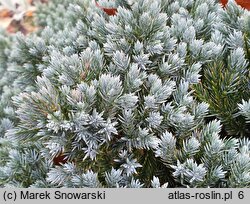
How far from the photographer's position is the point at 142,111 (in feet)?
4.75

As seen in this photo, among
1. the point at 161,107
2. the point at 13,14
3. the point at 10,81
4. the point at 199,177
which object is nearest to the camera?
the point at 199,177

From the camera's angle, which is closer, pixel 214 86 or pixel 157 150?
pixel 157 150

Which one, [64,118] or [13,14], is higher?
[13,14]

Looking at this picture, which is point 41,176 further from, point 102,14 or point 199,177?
point 102,14

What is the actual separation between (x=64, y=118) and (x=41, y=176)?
1.19ft

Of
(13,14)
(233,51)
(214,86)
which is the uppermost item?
(13,14)

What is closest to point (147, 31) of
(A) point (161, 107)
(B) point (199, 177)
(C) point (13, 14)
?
(A) point (161, 107)

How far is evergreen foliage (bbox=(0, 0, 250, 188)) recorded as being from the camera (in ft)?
4.49

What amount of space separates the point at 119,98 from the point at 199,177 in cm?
39

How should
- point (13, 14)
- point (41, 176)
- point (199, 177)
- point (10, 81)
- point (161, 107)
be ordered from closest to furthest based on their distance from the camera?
1. point (199, 177)
2. point (161, 107)
3. point (41, 176)
4. point (10, 81)
5. point (13, 14)

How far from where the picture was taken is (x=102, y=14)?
2062 millimetres

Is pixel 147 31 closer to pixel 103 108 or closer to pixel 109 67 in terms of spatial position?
pixel 109 67

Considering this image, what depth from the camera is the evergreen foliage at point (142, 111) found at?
53.8 inches
